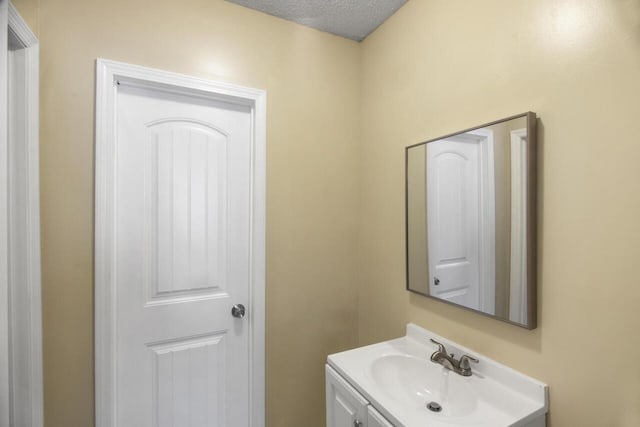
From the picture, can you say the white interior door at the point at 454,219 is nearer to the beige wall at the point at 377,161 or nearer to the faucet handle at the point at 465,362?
the beige wall at the point at 377,161

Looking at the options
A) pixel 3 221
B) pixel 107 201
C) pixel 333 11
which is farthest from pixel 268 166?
pixel 3 221

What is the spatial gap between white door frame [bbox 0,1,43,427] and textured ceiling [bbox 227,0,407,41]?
3.19ft

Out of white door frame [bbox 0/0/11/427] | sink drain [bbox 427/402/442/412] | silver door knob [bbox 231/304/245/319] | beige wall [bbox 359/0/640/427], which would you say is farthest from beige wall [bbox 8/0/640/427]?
white door frame [bbox 0/0/11/427]

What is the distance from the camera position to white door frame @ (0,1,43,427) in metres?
1.08

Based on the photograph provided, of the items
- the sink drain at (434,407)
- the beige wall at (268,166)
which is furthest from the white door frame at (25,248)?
the sink drain at (434,407)

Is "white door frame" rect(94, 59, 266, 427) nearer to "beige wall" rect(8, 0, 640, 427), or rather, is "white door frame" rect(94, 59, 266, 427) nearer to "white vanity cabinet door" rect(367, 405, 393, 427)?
"beige wall" rect(8, 0, 640, 427)

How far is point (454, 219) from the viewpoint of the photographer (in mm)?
1330

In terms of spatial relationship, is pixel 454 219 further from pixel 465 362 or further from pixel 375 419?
pixel 375 419

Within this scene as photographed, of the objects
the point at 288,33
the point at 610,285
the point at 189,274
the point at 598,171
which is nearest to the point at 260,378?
the point at 189,274

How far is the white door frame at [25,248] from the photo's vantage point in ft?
3.55

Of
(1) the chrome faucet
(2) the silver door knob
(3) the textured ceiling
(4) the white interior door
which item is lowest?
(1) the chrome faucet

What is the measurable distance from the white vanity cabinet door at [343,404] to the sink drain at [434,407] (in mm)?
257

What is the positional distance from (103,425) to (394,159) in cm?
181

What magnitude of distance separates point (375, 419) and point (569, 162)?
3.43 ft
